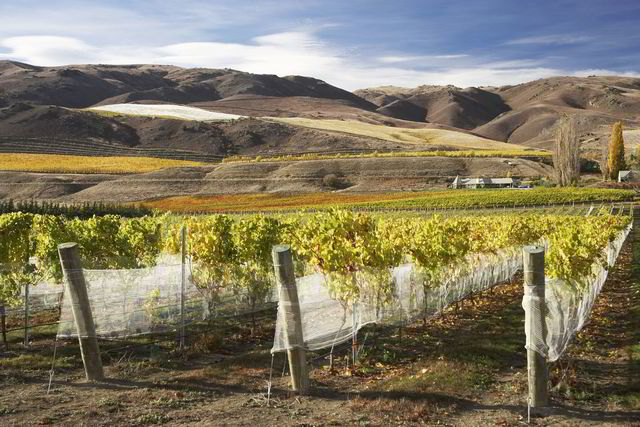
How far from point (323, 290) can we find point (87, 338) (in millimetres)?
4380

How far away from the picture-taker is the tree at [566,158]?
84938mm

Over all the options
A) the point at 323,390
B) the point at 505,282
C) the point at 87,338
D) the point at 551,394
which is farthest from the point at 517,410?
the point at 505,282

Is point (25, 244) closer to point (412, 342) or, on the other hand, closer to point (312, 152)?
point (412, 342)

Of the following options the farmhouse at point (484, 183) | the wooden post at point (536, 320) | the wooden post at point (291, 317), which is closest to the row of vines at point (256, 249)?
the wooden post at point (291, 317)

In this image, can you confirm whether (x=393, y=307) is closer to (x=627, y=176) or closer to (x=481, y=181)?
(x=481, y=181)

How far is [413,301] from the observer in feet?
47.2

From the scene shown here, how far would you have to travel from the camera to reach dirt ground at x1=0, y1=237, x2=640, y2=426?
29.6 ft

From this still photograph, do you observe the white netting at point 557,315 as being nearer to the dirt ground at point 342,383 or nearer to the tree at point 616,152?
the dirt ground at point 342,383

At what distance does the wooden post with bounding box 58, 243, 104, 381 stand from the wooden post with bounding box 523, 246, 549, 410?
7196 mm

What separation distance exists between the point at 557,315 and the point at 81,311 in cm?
829

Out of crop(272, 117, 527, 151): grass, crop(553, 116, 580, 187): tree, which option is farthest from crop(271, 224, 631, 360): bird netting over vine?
crop(272, 117, 527, 151): grass

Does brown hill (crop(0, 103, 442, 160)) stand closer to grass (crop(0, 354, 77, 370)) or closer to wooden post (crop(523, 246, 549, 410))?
grass (crop(0, 354, 77, 370))

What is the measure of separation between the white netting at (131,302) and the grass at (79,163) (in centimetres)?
9542

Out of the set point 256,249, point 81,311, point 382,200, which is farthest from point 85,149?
point 81,311
